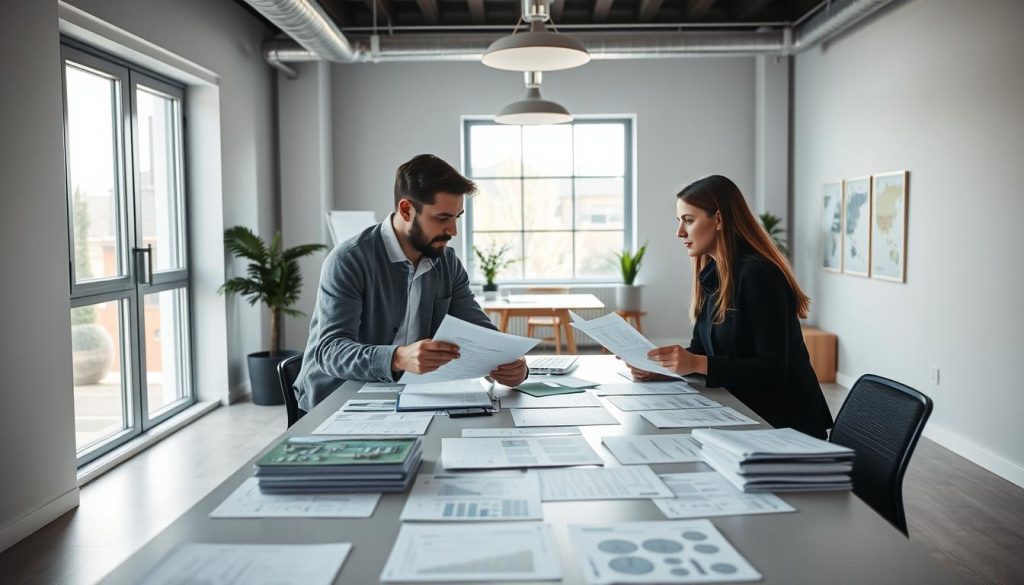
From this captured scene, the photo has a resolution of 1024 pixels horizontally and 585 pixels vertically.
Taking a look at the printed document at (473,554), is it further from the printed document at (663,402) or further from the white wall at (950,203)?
the white wall at (950,203)

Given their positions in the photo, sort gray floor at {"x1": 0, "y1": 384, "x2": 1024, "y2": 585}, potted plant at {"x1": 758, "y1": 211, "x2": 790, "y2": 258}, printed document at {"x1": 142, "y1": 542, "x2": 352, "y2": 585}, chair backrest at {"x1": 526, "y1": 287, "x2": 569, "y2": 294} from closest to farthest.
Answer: printed document at {"x1": 142, "y1": 542, "x2": 352, "y2": 585}
gray floor at {"x1": 0, "y1": 384, "x2": 1024, "y2": 585}
potted plant at {"x1": 758, "y1": 211, "x2": 790, "y2": 258}
chair backrest at {"x1": 526, "y1": 287, "x2": 569, "y2": 294}

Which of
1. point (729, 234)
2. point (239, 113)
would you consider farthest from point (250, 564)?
point (239, 113)

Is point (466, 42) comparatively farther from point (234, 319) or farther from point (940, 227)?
point (940, 227)

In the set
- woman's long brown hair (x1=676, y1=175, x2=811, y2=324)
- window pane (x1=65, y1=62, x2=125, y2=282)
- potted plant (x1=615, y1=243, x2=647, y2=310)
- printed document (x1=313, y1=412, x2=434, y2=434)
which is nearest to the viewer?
printed document (x1=313, y1=412, x2=434, y2=434)

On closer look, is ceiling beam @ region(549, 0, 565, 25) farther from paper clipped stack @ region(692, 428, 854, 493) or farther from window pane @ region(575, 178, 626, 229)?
paper clipped stack @ region(692, 428, 854, 493)

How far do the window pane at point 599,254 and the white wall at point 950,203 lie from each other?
2710 millimetres

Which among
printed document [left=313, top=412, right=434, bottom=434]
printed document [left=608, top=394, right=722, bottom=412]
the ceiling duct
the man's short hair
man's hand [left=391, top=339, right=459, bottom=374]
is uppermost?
the ceiling duct

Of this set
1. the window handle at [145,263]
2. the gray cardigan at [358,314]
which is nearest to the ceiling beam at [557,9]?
the window handle at [145,263]

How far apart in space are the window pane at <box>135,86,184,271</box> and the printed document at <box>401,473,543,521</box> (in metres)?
4.49

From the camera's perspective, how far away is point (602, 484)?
1563mm

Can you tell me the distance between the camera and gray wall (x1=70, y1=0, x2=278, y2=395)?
5637mm

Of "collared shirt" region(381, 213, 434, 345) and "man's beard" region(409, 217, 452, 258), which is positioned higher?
"man's beard" region(409, 217, 452, 258)

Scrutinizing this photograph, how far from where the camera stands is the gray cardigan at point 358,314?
238 cm

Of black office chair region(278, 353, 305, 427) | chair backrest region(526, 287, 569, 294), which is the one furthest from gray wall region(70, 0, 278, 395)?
black office chair region(278, 353, 305, 427)
